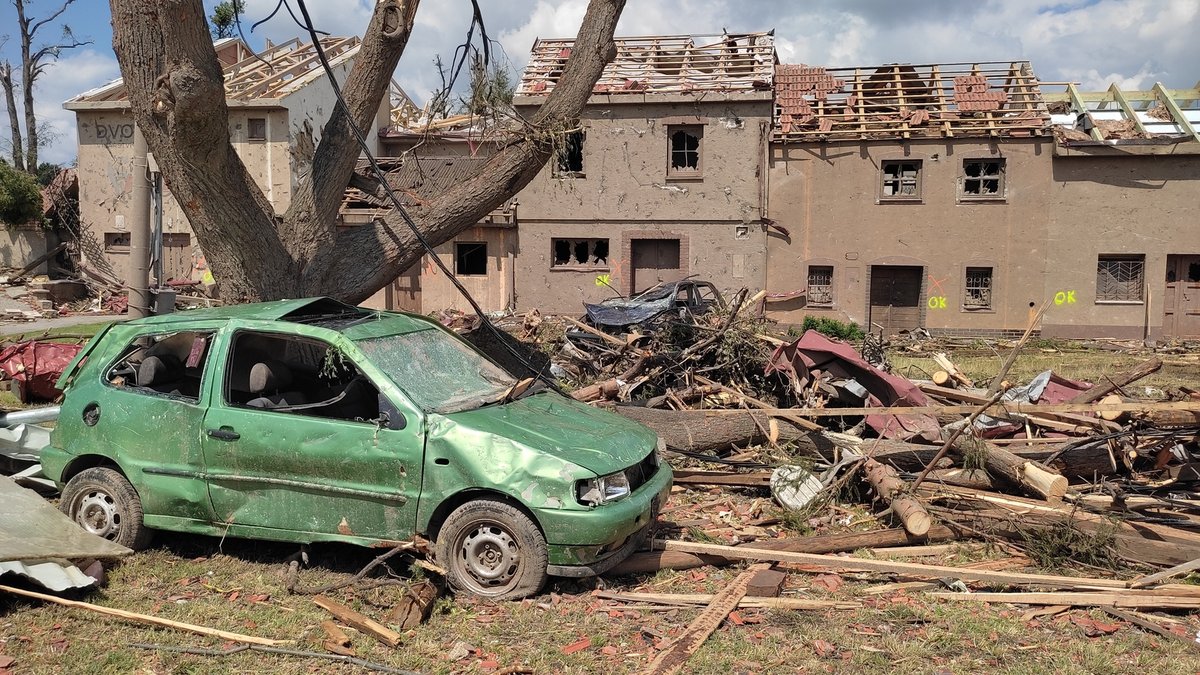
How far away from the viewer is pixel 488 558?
4852 millimetres

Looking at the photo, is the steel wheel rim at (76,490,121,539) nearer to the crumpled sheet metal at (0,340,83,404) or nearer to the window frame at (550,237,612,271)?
the crumpled sheet metal at (0,340,83,404)

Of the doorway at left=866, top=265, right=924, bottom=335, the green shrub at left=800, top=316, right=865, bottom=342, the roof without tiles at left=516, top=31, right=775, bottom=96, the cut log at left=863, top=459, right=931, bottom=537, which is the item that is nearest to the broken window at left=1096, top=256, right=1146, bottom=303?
the doorway at left=866, top=265, right=924, bottom=335

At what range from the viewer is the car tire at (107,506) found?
18.0 ft

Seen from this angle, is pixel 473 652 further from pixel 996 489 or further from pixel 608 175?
pixel 608 175

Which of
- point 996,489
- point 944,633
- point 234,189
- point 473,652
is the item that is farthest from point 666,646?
point 234,189

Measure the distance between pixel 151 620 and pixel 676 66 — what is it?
2056 centimetres

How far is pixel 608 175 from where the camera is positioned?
874 inches

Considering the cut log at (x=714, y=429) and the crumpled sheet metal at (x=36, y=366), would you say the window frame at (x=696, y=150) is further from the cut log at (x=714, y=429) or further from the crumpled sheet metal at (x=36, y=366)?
the crumpled sheet metal at (x=36, y=366)

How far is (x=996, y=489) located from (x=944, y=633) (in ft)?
8.68

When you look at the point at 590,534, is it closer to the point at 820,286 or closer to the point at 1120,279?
the point at 820,286

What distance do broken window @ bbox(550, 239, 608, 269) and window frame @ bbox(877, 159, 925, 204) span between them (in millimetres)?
7343

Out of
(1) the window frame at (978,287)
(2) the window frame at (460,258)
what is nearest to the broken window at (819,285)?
(1) the window frame at (978,287)

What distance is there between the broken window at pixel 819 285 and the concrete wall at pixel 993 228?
0.24m

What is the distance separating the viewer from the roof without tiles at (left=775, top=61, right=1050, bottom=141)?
2100cm
